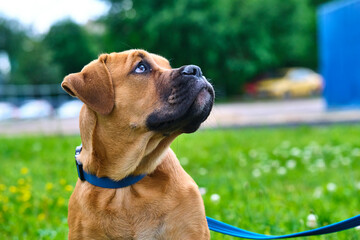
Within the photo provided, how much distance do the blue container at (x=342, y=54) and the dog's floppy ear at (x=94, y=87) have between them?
461 inches

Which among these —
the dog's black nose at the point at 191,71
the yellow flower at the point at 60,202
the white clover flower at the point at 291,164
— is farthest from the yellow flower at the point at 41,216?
the white clover flower at the point at 291,164

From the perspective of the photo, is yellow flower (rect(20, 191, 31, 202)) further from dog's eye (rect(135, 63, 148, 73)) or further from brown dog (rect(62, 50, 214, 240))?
dog's eye (rect(135, 63, 148, 73))

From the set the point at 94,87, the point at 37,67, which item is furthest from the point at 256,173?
the point at 37,67

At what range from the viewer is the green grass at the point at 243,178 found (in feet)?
13.5

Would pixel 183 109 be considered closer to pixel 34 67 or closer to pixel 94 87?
pixel 94 87

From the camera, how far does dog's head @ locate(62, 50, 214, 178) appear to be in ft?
8.96

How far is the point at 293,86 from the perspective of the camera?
3078 centimetres

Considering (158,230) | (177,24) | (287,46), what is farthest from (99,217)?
(287,46)

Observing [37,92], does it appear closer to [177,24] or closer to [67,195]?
[177,24]

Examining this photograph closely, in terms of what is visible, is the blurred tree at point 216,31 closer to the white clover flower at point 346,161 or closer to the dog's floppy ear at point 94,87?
the white clover flower at point 346,161

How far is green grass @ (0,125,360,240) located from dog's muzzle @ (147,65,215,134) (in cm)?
123

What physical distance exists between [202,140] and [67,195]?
4.10 meters

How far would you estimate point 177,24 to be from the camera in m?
29.3

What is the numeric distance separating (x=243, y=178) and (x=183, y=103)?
10.7 ft
